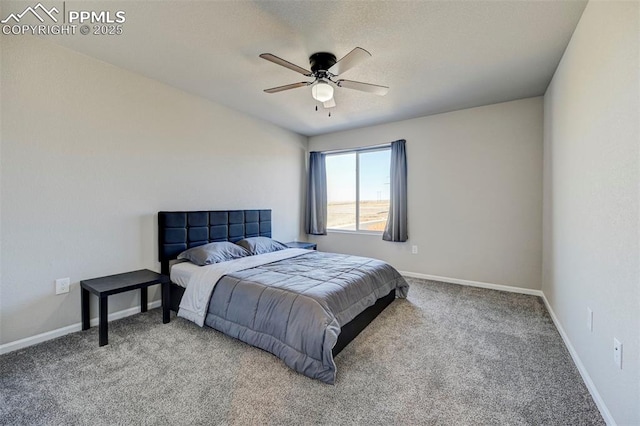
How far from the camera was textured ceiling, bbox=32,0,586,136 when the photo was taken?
77.9 inches

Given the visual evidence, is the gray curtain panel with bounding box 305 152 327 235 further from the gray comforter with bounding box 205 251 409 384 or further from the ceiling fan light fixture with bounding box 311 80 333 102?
the ceiling fan light fixture with bounding box 311 80 333 102

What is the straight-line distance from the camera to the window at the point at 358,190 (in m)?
4.91

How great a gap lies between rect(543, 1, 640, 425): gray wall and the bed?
5.00 feet

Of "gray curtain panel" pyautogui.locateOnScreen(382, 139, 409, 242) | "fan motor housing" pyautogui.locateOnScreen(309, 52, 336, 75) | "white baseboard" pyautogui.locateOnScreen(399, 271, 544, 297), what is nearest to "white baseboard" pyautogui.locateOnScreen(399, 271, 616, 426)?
"white baseboard" pyautogui.locateOnScreen(399, 271, 544, 297)

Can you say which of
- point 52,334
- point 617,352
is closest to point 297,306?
point 617,352

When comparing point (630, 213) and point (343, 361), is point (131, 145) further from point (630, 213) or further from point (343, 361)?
point (630, 213)

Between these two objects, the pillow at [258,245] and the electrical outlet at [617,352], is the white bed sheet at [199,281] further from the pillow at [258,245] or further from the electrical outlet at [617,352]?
the electrical outlet at [617,352]

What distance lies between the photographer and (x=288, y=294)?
2.23m

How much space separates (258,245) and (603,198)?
11.1ft

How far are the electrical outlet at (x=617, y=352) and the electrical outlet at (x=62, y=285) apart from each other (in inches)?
157

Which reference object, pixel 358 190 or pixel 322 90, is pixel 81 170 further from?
pixel 358 190

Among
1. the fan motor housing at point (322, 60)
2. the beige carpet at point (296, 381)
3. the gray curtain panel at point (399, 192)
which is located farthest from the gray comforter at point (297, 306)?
the fan motor housing at point (322, 60)

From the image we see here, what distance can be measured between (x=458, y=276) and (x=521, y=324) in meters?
1.40

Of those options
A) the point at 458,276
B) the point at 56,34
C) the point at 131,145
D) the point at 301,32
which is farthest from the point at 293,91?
the point at 458,276
